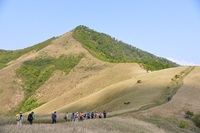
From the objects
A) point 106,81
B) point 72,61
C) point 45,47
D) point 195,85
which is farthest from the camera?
point 45,47

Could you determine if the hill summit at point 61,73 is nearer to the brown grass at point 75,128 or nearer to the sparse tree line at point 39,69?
the sparse tree line at point 39,69

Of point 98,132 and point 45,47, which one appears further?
point 45,47

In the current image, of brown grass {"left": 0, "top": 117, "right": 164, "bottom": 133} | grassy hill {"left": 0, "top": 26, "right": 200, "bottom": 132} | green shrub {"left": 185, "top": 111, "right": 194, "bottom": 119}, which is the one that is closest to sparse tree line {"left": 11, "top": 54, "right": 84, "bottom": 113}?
grassy hill {"left": 0, "top": 26, "right": 200, "bottom": 132}

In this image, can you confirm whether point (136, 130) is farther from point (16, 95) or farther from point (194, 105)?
point (16, 95)

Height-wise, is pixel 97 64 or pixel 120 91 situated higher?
pixel 97 64

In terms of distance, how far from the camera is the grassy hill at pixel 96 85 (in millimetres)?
47688

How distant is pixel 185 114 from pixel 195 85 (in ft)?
84.8

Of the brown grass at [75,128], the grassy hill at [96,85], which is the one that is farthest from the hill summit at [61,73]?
the brown grass at [75,128]

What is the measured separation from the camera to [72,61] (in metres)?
154

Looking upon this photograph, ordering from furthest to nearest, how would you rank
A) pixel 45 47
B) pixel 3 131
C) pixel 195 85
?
pixel 45 47 < pixel 195 85 < pixel 3 131

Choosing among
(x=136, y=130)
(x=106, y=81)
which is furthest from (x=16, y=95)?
(x=136, y=130)

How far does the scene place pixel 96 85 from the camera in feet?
344

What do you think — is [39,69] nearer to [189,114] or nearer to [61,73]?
[61,73]

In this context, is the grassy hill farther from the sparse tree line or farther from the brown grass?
the brown grass
